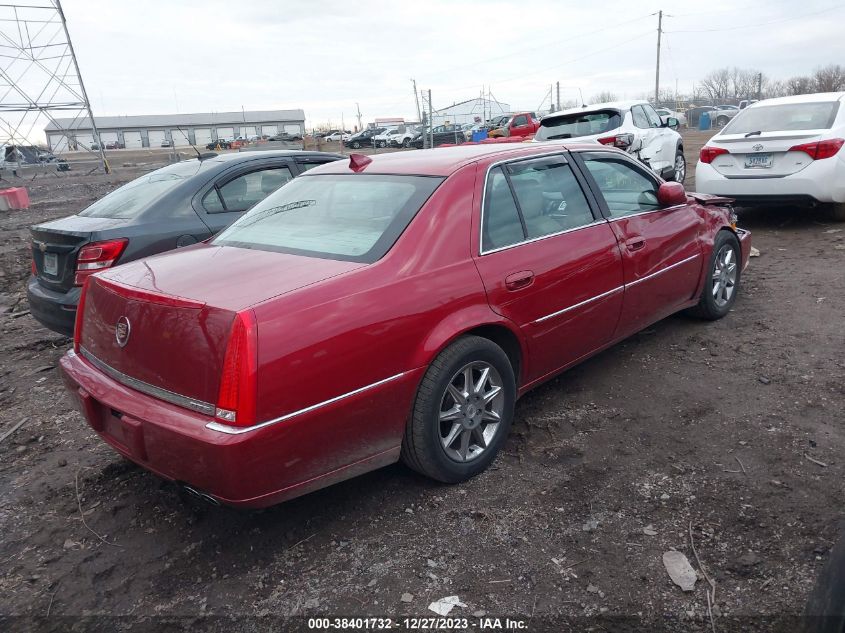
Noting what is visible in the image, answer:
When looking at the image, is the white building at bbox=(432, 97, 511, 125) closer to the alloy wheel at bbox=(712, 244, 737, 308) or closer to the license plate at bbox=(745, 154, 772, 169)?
the license plate at bbox=(745, 154, 772, 169)

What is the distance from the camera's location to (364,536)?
2799 mm

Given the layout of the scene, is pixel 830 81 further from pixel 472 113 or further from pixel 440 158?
pixel 440 158

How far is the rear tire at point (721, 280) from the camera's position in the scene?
4887mm

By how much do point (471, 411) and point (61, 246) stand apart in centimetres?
339

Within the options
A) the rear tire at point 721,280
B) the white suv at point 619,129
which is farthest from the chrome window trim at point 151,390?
the white suv at point 619,129

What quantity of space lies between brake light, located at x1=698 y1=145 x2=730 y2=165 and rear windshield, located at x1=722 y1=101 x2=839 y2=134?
491 mm

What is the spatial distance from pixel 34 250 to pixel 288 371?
372 centimetres

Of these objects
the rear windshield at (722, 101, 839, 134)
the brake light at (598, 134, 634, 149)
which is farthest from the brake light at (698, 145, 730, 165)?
the brake light at (598, 134, 634, 149)

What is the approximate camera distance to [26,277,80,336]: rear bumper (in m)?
4.60

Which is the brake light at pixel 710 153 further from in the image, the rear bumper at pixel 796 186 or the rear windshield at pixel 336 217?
the rear windshield at pixel 336 217

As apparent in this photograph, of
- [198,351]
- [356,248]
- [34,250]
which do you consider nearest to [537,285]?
[356,248]

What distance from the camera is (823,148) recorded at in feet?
23.7

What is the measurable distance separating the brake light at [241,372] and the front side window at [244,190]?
3.26 m

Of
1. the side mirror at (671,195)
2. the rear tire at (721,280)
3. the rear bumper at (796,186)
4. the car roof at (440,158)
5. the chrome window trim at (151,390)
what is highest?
the car roof at (440,158)
